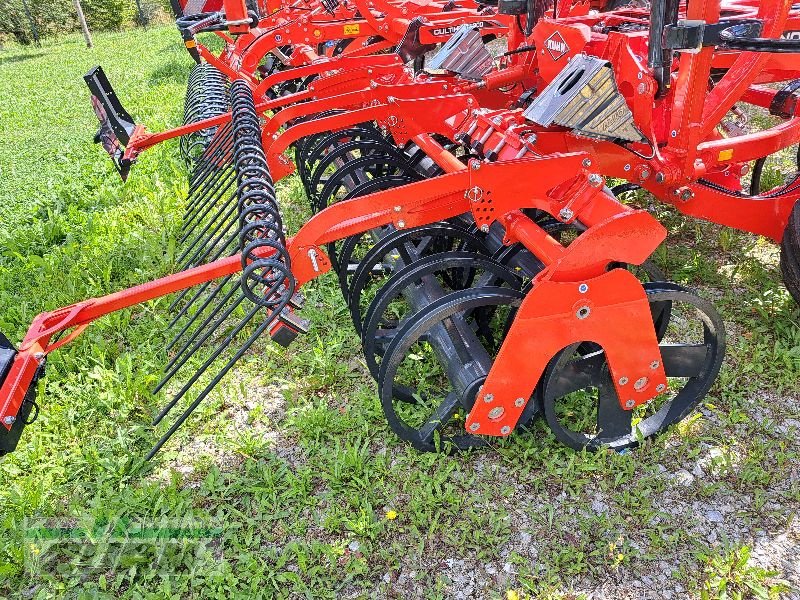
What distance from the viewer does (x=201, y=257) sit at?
11.3 ft

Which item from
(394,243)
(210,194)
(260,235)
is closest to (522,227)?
(394,243)

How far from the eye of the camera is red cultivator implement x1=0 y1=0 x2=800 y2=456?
235cm

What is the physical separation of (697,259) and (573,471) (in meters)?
2.07

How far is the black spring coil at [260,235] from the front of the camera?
2.25 m

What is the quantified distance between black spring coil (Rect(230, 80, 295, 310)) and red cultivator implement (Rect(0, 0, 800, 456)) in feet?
0.03

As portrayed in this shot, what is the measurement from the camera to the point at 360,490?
2715 millimetres

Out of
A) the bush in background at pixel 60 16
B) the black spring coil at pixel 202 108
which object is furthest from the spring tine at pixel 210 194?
the bush in background at pixel 60 16

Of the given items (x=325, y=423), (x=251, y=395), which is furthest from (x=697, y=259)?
(x=251, y=395)

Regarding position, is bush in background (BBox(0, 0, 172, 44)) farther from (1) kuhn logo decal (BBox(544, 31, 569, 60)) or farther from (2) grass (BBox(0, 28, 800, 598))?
(1) kuhn logo decal (BBox(544, 31, 569, 60))

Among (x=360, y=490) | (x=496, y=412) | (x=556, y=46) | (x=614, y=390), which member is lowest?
(x=360, y=490)

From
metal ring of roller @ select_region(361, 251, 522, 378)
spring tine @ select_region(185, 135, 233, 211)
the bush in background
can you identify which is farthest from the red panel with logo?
the bush in background

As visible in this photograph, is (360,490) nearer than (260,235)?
No

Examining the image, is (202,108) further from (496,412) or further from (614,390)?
(614,390)

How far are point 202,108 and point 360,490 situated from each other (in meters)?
5.07
